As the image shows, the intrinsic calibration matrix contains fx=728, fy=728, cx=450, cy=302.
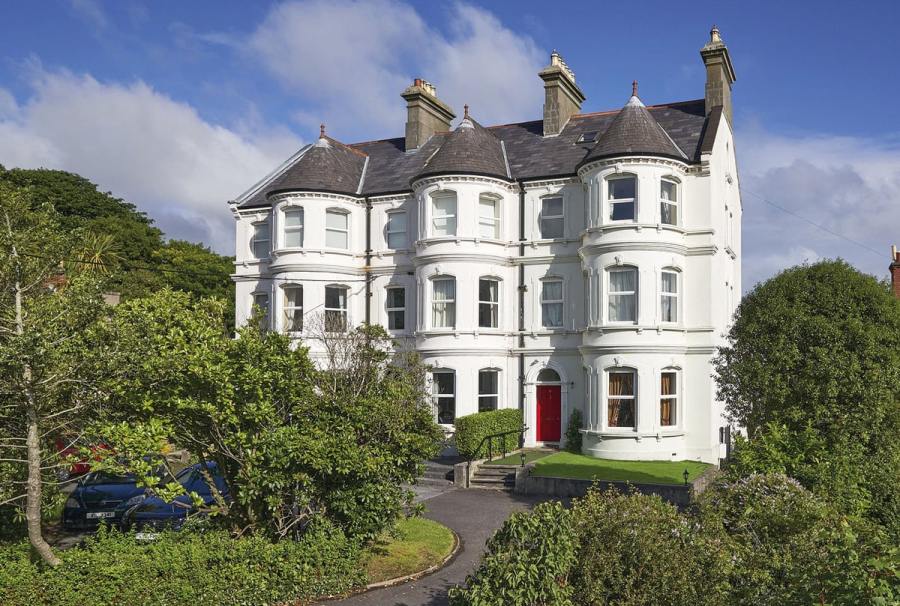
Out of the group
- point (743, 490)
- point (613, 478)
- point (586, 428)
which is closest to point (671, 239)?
point (586, 428)

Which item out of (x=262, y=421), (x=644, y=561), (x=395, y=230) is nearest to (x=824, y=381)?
(x=644, y=561)

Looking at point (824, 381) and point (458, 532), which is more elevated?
point (824, 381)

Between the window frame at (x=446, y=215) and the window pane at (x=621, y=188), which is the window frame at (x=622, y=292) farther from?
the window frame at (x=446, y=215)

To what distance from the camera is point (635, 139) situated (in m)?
24.9

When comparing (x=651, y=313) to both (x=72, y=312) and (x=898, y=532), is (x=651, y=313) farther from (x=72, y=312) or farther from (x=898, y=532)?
(x=72, y=312)

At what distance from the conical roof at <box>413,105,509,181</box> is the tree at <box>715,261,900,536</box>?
12.3 m

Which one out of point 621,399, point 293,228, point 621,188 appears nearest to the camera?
point 621,399

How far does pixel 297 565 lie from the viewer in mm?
11523

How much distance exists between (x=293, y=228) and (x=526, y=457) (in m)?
13.1

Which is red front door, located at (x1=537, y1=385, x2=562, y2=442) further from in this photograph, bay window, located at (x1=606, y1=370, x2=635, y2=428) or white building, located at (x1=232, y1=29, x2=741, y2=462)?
bay window, located at (x1=606, y1=370, x2=635, y2=428)

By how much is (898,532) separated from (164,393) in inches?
400

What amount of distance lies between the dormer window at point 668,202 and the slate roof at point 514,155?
1026 millimetres

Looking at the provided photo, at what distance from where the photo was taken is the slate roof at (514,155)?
27422mm

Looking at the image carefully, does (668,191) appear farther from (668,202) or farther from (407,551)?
(407,551)
